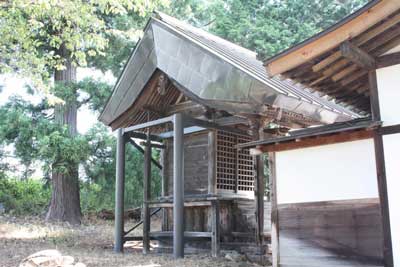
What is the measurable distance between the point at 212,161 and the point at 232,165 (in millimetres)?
667

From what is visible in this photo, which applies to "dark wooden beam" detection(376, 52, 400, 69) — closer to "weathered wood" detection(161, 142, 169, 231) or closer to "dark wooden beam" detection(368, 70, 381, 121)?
"dark wooden beam" detection(368, 70, 381, 121)

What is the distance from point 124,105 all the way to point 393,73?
6380 mm

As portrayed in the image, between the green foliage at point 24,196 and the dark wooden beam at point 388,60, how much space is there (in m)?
14.1

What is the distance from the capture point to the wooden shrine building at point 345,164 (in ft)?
16.4

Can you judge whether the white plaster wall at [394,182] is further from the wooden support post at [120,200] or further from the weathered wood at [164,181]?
the weathered wood at [164,181]

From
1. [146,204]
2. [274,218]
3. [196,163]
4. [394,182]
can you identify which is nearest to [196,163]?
[196,163]

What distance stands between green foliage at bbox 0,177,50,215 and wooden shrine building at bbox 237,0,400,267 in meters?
12.8

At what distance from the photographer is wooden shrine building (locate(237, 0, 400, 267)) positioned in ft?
16.4

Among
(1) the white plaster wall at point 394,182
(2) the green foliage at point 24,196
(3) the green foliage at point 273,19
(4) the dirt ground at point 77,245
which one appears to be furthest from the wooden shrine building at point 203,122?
(3) the green foliage at point 273,19

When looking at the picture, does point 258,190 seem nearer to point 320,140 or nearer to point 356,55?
point 320,140

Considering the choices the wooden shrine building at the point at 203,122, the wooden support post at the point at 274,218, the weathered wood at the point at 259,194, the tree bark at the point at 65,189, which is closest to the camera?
the wooden support post at the point at 274,218

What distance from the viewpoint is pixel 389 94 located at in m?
5.14

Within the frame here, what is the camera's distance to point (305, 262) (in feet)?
18.3

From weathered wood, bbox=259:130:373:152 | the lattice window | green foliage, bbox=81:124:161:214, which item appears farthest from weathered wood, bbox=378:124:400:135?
green foliage, bbox=81:124:161:214
